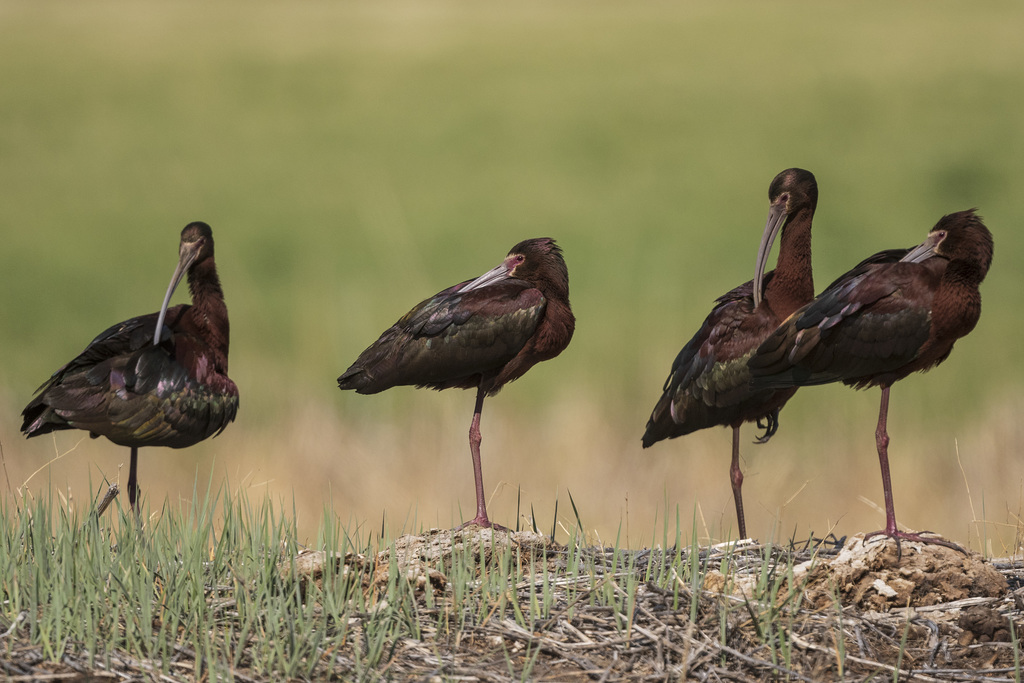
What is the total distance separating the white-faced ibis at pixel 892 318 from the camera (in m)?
5.83

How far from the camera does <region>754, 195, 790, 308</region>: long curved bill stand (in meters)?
6.55

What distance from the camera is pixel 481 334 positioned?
20.9 ft

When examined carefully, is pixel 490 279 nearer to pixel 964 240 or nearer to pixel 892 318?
pixel 892 318

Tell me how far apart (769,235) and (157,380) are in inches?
127

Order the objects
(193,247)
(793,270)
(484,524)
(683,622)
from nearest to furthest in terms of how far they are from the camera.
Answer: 1. (683,622)
2. (484,524)
3. (793,270)
4. (193,247)

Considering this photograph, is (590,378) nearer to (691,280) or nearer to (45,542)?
(691,280)

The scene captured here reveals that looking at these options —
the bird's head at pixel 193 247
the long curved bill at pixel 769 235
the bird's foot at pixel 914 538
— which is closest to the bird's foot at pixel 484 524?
the bird's foot at pixel 914 538

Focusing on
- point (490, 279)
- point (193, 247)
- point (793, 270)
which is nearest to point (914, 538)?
point (793, 270)

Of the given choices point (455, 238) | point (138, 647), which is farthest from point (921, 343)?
point (455, 238)

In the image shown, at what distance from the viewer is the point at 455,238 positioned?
1620 cm

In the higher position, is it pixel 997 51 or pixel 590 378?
pixel 997 51

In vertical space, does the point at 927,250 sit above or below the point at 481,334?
above

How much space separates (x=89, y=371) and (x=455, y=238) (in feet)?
32.0

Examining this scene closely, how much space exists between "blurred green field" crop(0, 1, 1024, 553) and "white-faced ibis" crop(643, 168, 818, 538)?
59cm
